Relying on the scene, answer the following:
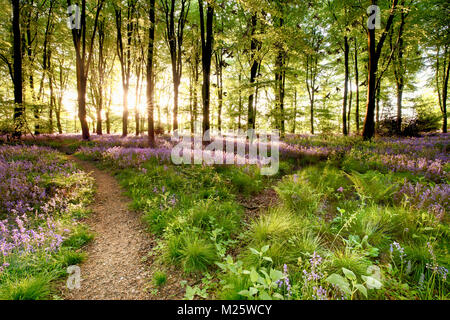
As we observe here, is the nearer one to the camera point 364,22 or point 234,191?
point 234,191

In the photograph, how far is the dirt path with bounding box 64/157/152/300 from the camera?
236cm

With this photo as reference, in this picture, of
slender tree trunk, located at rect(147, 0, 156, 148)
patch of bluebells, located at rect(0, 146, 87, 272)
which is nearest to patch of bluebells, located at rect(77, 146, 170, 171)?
patch of bluebells, located at rect(0, 146, 87, 272)

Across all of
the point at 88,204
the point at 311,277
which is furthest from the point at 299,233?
the point at 88,204

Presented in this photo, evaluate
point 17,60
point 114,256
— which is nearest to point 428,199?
point 114,256

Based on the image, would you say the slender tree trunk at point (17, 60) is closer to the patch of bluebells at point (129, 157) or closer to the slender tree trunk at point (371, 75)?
the patch of bluebells at point (129, 157)

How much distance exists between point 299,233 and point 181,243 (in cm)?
188

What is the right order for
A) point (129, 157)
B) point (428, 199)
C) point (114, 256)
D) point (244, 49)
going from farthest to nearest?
point (244, 49), point (129, 157), point (428, 199), point (114, 256)

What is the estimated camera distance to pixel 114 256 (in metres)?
3.07

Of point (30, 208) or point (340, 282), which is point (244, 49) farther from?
point (340, 282)

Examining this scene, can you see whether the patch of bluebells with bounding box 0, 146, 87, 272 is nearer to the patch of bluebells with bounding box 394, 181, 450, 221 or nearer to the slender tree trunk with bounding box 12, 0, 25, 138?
the slender tree trunk with bounding box 12, 0, 25, 138

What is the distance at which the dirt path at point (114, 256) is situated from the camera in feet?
7.73

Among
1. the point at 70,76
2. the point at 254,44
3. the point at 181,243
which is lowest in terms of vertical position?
the point at 181,243
